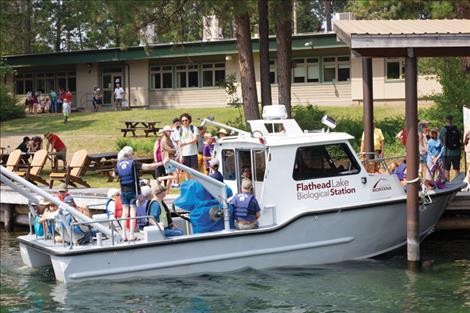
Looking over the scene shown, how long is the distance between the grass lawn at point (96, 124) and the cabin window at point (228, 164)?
1727cm

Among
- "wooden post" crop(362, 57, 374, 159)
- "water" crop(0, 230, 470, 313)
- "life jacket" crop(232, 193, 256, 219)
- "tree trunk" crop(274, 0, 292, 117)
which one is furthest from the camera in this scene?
"tree trunk" crop(274, 0, 292, 117)

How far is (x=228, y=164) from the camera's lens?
663 inches

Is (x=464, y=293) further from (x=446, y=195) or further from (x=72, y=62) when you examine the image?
(x=72, y=62)

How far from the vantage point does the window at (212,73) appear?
4977 cm

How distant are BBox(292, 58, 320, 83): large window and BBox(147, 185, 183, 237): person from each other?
32.9m

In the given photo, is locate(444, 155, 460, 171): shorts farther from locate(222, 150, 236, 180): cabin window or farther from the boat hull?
locate(222, 150, 236, 180): cabin window

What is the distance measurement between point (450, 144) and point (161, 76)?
105 ft

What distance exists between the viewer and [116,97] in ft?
161

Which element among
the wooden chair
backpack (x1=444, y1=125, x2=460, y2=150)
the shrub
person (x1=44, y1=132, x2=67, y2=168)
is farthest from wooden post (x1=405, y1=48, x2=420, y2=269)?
the shrub

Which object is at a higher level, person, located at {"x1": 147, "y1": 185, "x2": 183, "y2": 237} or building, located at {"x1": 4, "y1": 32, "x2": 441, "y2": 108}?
building, located at {"x1": 4, "y1": 32, "x2": 441, "y2": 108}

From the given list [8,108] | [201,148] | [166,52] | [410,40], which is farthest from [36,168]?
[166,52]

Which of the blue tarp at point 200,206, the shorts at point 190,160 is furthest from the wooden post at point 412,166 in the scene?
the shorts at point 190,160

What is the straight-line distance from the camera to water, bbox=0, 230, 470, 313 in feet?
44.1

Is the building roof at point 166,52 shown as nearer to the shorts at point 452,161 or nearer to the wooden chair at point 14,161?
the wooden chair at point 14,161
